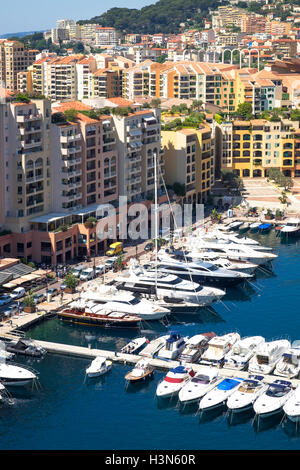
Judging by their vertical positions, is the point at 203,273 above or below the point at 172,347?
above

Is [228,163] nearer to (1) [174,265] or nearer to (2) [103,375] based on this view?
(1) [174,265]

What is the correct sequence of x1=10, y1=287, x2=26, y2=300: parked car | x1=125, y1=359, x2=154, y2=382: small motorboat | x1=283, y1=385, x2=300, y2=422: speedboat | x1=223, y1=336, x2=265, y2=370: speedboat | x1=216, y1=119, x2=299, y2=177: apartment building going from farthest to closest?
x1=216, y1=119, x2=299, y2=177: apartment building → x1=10, y1=287, x2=26, y2=300: parked car → x1=223, y1=336, x2=265, y2=370: speedboat → x1=125, y1=359, x2=154, y2=382: small motorboat → x1=283, y1=385, x2=300, y2=422: speedboat

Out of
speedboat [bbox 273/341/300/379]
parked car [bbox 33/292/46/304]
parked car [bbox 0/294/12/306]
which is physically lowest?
speedboat [bbox 273/341/300/379]

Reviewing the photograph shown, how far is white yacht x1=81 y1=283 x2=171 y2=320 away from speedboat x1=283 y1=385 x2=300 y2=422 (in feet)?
56.7

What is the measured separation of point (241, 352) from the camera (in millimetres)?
58250

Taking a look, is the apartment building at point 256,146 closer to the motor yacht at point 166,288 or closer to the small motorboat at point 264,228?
the small motorboat at point 264,228

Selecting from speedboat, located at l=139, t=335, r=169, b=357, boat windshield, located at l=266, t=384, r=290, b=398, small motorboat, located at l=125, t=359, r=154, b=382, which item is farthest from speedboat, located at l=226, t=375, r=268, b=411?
speedboat, located at l=139, t=335, r=169, b=357

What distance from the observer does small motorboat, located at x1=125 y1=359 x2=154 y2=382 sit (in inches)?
2154

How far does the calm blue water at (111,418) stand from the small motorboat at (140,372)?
51cm

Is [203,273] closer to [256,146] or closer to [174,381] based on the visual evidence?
[174,381]

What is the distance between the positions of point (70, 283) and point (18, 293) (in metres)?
4.27

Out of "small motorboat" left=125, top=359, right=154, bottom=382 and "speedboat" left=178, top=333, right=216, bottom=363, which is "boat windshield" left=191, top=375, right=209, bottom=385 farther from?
"speedboat" left=178, top=333, right=216, bottom=363

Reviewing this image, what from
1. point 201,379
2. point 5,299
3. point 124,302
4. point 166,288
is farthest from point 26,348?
point 166,288

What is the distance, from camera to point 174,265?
3019 inches
